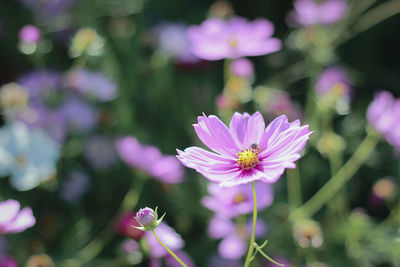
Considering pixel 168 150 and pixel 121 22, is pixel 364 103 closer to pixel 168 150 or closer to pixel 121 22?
pixel 168 150

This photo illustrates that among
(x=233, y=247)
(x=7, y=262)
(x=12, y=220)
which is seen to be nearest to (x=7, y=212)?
(x=12, y=220)

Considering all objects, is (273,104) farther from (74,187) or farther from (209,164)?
(209,164)

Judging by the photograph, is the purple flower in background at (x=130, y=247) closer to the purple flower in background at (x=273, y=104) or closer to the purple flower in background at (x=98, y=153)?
the purple flower in background at (x=98, y=153)

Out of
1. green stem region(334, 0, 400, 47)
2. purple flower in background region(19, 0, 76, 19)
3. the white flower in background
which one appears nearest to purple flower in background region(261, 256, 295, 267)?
the white flower in background

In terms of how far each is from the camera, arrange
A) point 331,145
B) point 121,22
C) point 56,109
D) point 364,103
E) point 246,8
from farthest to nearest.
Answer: point 246,8 → point 364,103 → point 121,22 → point 56,109 → point 331,145

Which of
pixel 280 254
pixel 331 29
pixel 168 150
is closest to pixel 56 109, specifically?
pixel 168 150

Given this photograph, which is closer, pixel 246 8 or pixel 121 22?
pixel 121 22

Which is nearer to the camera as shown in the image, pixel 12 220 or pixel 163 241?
pixel 12 220

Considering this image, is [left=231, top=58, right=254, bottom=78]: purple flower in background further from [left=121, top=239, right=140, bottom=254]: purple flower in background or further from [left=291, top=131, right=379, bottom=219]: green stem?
[left=121, top=239, right=140, bottom=254]: purple flower in background
